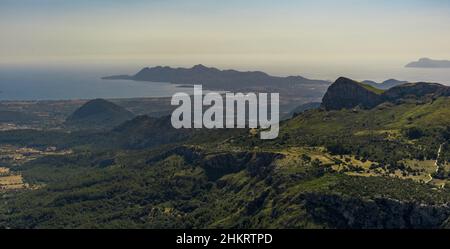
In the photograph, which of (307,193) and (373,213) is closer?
(373,213)

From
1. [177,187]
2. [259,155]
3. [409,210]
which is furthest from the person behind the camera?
[177,187]

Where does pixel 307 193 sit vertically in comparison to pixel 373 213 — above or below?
above

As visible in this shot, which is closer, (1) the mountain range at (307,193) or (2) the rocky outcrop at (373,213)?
(2) the rocky outcrop at (373,213)

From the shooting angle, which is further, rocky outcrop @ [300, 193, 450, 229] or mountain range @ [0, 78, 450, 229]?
mountain range @ [0, 78, 450, 229]
